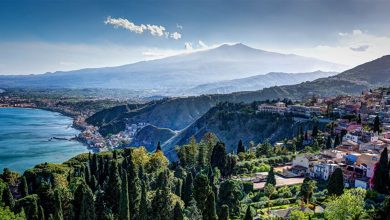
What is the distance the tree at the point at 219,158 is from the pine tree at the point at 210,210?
17467mm

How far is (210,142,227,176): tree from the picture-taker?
41.7 meters

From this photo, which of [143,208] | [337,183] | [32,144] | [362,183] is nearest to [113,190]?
[143,208]

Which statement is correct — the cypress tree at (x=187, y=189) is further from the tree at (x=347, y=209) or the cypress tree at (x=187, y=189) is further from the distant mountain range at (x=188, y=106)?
the distant mountain range at (x=188, y=106)

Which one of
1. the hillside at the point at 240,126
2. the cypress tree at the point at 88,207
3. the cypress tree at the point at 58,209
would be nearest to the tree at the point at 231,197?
the cypress tree at the point at 88,207

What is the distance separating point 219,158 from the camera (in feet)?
138

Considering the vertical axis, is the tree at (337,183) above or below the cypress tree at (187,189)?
above

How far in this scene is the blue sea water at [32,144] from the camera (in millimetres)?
78438

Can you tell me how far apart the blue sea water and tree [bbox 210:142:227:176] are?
42.6 m

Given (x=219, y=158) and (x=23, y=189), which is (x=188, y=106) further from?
(x=23, y=189)

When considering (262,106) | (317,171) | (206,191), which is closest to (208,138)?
(317,171)

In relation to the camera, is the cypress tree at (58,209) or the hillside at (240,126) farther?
the hillside at (240,126)

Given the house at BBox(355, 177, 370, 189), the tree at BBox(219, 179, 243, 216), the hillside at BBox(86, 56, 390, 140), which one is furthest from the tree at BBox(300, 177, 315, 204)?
the hillside at BBox(86, 56, 390, 140)

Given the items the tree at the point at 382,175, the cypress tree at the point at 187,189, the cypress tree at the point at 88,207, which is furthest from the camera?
the cypress tree at the point at 187,189

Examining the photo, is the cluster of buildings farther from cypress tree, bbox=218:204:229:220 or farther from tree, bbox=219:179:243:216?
cypress tree, bbox=218:204:229:220
